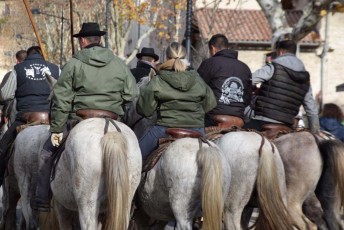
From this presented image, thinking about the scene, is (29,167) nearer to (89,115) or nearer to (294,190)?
(89,115)

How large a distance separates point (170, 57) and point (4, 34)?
77.0 m

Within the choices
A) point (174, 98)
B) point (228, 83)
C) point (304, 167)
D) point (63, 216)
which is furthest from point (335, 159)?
point (63, 216)

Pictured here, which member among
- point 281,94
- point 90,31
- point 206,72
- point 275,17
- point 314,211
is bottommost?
point 314,211

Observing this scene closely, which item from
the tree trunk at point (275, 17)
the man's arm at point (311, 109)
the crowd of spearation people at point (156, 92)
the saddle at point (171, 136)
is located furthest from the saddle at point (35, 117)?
the tree trunk at point (275, 17)

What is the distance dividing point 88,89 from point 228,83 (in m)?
2.49

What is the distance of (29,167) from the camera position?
40.0 ft

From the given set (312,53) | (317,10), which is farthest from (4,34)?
(317,10)

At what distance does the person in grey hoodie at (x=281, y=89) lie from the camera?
492 inches

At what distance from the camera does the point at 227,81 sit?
39.5ft

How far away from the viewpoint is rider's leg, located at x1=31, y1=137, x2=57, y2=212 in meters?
10.5

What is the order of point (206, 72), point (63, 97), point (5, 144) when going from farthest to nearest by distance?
1. point (5, 144)
2. point (206, 72)
3. point (63, 97)

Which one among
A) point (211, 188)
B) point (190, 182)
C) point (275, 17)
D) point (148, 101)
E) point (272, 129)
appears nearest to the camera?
point (211, 188)

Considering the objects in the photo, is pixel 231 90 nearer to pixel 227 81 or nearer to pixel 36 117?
pixel 227 81

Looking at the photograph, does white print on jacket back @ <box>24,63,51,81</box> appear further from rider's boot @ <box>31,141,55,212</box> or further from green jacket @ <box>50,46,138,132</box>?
green jacket @ <box>50,46,138,132</box>
